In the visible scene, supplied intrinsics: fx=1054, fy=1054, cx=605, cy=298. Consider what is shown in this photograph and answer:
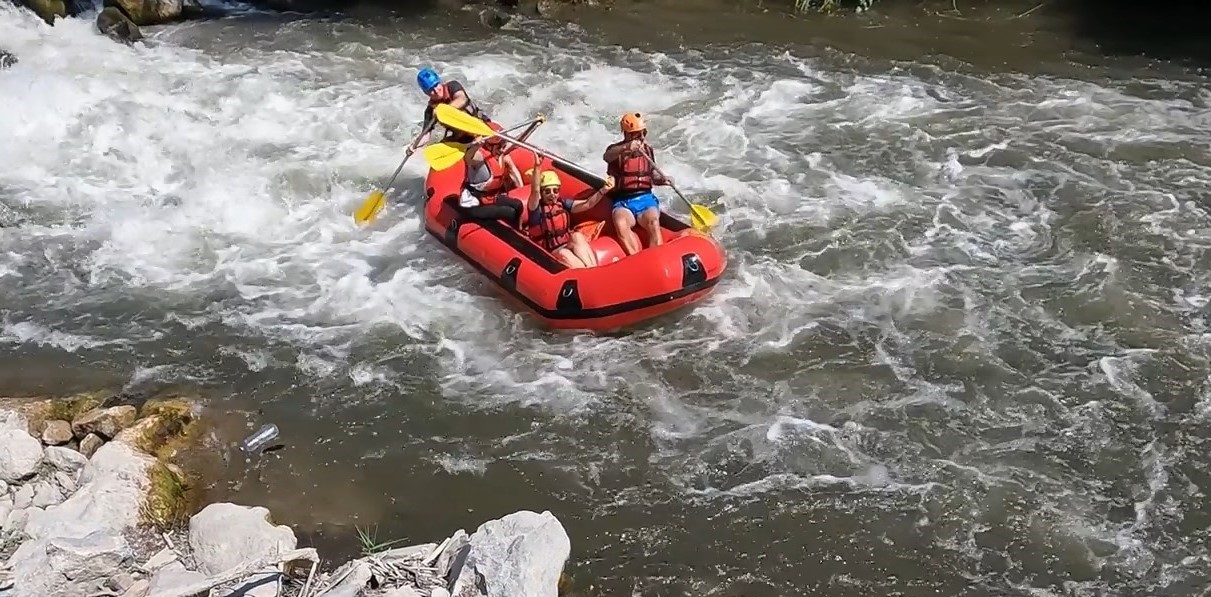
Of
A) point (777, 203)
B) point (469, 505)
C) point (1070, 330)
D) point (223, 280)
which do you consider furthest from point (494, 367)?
point (1070, 330)

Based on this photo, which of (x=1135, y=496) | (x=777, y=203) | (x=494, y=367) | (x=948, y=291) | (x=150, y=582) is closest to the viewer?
(x=150, y=582)

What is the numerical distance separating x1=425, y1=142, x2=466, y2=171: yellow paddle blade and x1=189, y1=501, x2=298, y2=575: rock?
3.22m

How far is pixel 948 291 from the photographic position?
6.93m

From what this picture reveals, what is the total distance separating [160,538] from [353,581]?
134 centimetres

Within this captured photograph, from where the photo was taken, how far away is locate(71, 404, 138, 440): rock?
19.0ft

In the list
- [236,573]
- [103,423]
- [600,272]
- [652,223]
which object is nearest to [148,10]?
[103,423]

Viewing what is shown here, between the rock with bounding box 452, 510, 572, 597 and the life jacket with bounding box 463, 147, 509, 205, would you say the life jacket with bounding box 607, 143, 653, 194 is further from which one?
the rock with bounding box 452, 510, 572, 597

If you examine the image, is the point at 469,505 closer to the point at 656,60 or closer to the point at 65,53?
the point at 656,60

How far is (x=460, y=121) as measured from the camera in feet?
24.8

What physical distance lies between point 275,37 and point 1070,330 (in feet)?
30.2

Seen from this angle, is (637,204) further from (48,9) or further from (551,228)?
(48,9)

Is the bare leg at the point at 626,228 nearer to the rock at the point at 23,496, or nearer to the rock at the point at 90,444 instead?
the rock at the point at 90,444

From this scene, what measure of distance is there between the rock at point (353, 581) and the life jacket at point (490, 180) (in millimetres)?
3823

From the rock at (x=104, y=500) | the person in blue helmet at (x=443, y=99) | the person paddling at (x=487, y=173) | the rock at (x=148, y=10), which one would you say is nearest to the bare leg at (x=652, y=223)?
the person paddling at (x=487, y=173)
